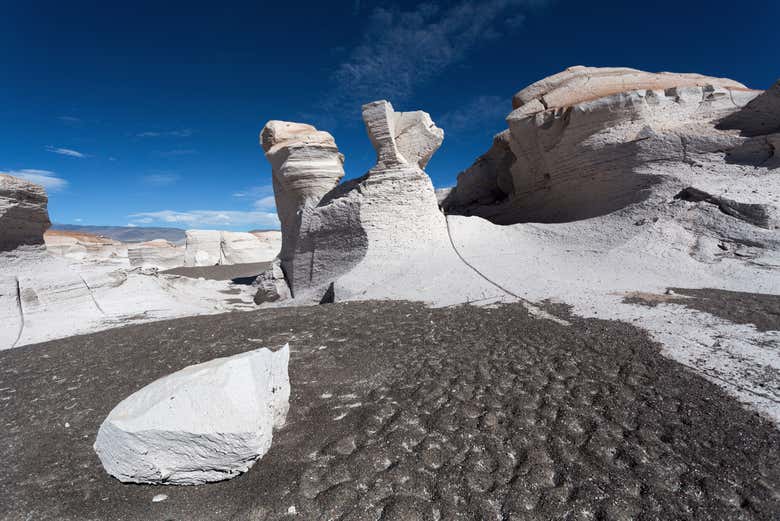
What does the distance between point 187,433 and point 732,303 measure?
18.5ft

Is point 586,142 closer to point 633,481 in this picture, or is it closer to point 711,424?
point 711,424

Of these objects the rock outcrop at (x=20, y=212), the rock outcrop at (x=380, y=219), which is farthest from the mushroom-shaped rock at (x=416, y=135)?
the rock outcrop at (x=20, y=212)

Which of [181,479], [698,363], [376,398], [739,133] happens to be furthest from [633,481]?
[739,133]

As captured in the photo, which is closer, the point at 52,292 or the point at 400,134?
the point at 52,292

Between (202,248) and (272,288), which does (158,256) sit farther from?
(272,288)

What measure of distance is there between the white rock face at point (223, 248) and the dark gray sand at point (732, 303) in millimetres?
18613

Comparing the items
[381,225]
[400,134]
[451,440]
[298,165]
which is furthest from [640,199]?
[298,165]

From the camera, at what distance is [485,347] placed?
328 centimetres

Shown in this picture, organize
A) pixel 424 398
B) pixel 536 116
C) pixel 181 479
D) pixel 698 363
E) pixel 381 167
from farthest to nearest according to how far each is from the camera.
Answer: pixel 536 116, pixel 381 167, pixel 698 363, pixel 424 398, pixel 181 479

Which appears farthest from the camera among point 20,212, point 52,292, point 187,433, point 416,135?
point 416,135

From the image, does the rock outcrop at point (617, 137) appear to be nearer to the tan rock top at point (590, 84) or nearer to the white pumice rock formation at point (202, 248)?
the tan rock top at point (590, 84)

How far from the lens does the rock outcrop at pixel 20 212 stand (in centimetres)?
559

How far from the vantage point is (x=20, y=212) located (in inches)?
227

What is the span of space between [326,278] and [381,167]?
283cm
